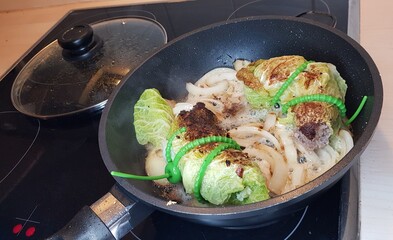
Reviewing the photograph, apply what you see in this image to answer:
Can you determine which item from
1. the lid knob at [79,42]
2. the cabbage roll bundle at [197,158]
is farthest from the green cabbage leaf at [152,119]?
the lid knob at [79,42]

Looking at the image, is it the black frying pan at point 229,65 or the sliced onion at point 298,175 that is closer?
the black frying pan at point 229,65

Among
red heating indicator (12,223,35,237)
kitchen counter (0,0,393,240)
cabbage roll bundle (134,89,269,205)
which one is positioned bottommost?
red heating indicator (12,223,35,237)

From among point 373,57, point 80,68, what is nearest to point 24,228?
point 80,68

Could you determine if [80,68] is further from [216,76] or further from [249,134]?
[249,134]

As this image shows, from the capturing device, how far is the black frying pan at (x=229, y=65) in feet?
1.68

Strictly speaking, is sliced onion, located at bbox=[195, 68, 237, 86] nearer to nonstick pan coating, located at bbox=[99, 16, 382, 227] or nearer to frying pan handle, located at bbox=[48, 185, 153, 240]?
nonstick pan coating, located at bbox=[99, 16, 382, 227]

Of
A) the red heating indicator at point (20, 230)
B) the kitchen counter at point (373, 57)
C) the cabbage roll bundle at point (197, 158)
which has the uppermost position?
the cabbage roll bundle at point (197, 158)

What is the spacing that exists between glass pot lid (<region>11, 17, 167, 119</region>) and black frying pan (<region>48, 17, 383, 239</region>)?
0.15 meters

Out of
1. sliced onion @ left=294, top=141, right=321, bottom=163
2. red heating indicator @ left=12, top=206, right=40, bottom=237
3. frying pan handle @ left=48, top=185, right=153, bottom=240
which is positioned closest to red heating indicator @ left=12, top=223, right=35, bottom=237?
red heating indicator @ left=12, top=206, right=40, bottom=237

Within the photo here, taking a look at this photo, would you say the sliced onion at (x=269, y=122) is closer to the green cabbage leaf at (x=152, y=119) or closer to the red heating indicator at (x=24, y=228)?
the green cabbage leaf at (x=152, y=119)

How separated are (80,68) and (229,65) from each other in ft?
1.39

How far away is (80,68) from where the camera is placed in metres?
1.06

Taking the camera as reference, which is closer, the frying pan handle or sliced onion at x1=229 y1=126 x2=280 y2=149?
the frying pan handle

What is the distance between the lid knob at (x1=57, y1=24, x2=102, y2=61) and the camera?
3.33ft
